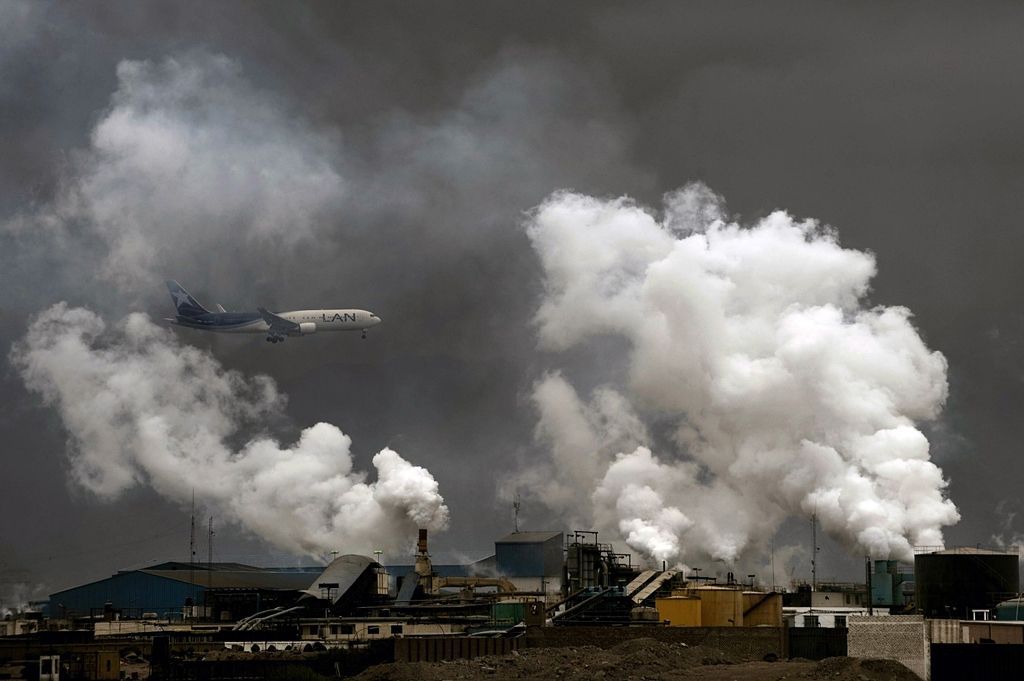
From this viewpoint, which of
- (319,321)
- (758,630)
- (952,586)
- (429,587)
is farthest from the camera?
(319,321)

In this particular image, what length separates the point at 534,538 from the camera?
6471 inches

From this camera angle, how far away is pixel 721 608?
118 metres

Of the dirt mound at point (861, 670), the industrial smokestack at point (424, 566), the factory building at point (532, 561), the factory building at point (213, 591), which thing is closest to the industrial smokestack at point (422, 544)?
the industrial smokestack at point (424, 566)

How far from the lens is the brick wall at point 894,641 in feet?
295

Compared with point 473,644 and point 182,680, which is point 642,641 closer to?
point 473,644

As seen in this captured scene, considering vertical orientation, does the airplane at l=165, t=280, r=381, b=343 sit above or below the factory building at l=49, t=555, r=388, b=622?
above

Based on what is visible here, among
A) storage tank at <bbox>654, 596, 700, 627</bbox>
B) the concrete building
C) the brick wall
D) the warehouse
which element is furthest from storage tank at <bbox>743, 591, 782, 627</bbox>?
the warehouse

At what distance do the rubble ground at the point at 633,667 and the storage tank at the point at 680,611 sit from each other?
44.1 ft

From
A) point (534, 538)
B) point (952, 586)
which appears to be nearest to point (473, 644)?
point (952, 586)

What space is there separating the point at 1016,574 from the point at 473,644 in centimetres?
4157

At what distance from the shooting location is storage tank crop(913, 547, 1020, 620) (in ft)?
380

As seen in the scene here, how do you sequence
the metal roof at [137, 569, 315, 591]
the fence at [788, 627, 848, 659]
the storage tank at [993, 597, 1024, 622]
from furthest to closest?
the metal roof at [137, 569, 315, 591]
the fence at [788, 627, 848, 659]
the storage tank at [993, 597, 1024, 622]

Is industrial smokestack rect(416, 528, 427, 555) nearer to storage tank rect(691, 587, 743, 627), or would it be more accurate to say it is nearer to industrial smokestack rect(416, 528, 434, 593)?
industrial smokestack rect(416, 528, 434, 593)

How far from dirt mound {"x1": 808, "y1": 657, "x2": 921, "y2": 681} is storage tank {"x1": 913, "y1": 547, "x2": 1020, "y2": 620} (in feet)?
91.1
